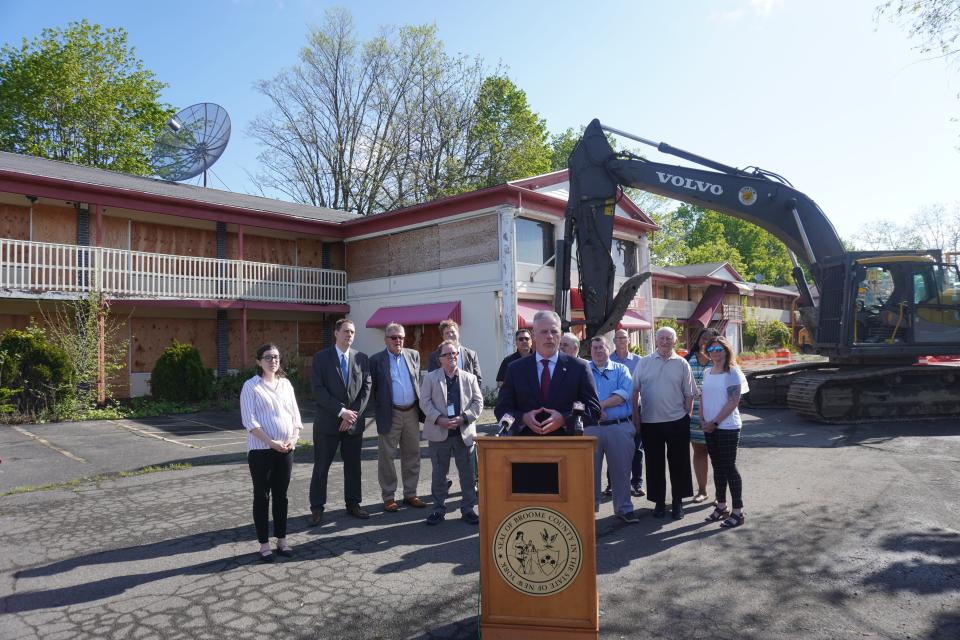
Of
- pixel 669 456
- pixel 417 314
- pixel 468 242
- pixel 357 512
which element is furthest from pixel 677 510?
pixel 417 314

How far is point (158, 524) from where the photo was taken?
5.75 metres

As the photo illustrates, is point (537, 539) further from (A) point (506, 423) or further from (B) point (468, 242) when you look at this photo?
(B) point (468, 242)

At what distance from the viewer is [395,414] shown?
6387 millimetres

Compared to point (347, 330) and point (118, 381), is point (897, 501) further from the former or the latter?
point (118, 381)

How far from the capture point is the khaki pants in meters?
6.25

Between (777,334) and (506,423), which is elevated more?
(777,334)

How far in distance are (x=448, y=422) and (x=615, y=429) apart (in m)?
1.66

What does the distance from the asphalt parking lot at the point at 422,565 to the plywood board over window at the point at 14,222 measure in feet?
34.2

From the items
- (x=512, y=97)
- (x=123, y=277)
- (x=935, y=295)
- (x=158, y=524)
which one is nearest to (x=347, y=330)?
(x=158, y=524)

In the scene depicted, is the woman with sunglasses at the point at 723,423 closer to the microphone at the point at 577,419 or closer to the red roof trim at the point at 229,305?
the microphone at the point at 577,419

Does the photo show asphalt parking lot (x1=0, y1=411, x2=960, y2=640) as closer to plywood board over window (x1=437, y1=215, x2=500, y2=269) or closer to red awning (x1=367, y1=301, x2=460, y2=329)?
red awning (x1=367, y1=301, x2=460, y2=329)

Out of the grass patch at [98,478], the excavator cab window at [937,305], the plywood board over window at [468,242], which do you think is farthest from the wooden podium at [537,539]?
the plywood board over window at [468,242]

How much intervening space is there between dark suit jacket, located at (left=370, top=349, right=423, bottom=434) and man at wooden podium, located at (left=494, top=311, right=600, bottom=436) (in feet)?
7.77

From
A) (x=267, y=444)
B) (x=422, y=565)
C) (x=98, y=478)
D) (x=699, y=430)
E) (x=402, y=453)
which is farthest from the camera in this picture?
(x=98, y=478)
